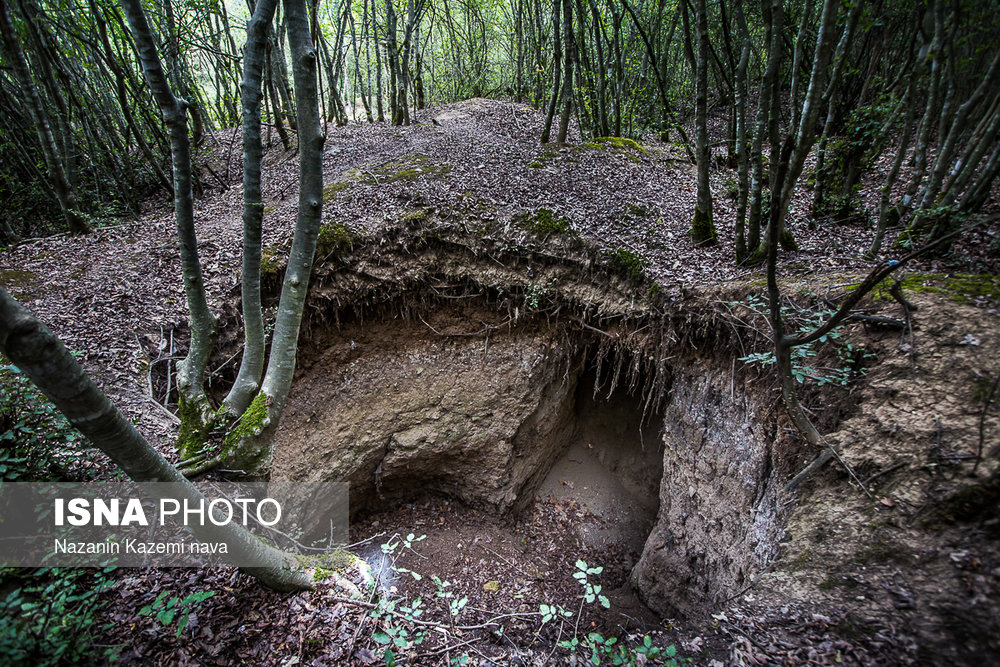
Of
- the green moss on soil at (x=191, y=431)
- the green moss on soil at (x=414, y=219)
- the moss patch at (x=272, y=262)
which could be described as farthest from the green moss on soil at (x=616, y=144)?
the green moss on soil at (x=191, y=431)

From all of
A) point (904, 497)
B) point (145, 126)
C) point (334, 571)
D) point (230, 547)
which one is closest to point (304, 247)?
point (230, 547)

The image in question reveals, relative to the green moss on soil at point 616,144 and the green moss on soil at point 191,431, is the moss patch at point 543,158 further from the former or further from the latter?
the green moss on soil at point 191,431

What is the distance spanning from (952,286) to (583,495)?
16.8 feet

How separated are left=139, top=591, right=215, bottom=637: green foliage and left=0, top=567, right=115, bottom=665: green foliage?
26cm

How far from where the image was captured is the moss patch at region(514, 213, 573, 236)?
18.6ft

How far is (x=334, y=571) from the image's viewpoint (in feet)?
11.1

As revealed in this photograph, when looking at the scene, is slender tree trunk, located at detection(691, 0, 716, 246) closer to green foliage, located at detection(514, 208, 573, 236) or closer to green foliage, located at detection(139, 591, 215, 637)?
green foliage, located at detection(514, 208, 573, 236)

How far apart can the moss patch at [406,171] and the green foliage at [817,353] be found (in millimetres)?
5200

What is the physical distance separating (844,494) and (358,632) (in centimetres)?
375

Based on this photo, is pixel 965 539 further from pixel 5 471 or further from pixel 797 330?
pixel 5 471

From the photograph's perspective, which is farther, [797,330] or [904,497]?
[797,330]

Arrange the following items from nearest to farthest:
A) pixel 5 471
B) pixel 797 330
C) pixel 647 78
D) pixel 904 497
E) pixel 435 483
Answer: pixel 5 471, pixel 904 497, pixel 797 330, pixel 435 483, pixel 647 78

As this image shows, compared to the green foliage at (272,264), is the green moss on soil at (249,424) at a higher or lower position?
lower

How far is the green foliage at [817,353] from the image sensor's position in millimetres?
3381
